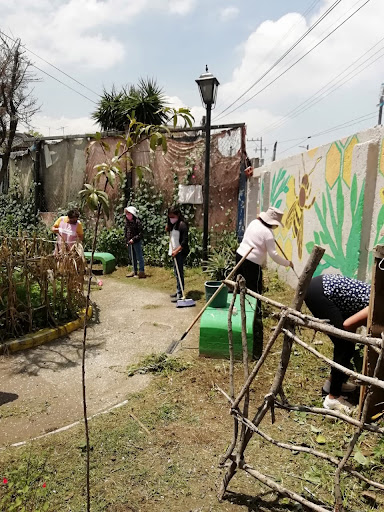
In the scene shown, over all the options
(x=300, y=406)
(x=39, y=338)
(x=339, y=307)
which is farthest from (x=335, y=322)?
(x=39, y=338)

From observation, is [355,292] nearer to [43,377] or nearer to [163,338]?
[163,338]

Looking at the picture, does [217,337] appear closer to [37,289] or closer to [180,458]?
[180,458]

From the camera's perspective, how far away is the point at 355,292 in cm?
297

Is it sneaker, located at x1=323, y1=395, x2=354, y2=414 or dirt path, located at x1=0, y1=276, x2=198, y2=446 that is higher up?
sneaker, located at x1=323, y1=395, x2=354, y2=414

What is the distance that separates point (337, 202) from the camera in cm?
467

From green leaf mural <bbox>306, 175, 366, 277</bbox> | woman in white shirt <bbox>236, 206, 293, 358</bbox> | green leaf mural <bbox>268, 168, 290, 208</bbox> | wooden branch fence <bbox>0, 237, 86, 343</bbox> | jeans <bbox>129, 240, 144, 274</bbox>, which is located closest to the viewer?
green leaf mural <bbox>306, 175, 366, 277</bbox>

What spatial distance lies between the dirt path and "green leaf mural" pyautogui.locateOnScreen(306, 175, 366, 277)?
2003 millimetres

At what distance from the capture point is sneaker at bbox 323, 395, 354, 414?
9.55 ft

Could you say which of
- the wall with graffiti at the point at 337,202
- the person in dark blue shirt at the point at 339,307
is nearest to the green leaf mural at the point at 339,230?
the wall with graffiti at the point at 337,202

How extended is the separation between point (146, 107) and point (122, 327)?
9.08 meters

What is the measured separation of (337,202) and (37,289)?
157 inches

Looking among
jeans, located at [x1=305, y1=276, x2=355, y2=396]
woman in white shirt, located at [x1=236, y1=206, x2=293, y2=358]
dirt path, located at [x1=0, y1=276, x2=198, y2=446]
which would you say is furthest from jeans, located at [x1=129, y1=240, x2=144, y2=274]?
jeans, located at [x1=305, y1=276, x2=355, y2=396]

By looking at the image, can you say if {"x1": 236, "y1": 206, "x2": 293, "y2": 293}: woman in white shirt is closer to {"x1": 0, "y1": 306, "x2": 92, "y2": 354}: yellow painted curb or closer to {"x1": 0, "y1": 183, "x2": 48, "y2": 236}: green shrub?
{"x1": 0, "y1": 306, "x2": 92, "y2": 354}: yellow painted curb

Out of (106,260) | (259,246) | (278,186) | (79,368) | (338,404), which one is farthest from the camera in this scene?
(106,260)
